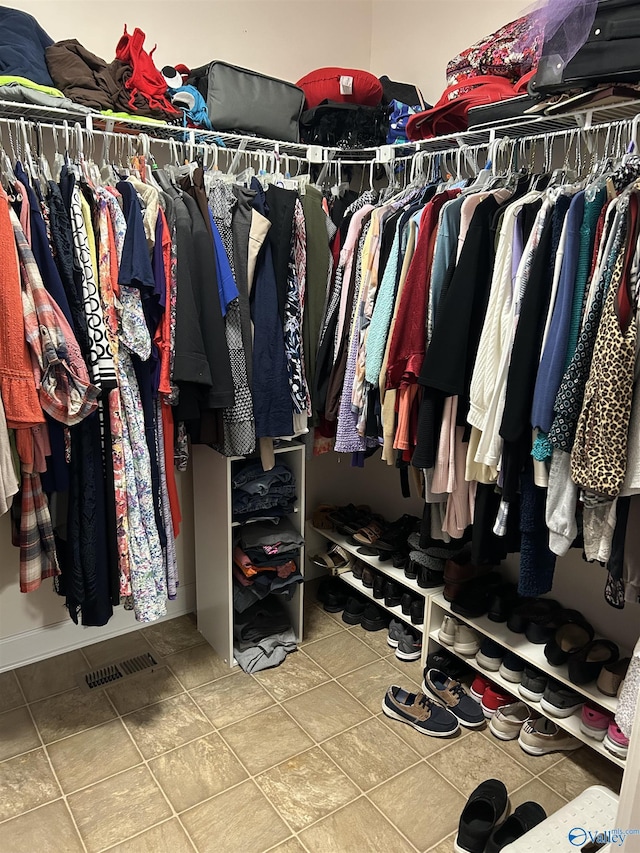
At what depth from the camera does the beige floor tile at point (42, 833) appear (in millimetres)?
1746

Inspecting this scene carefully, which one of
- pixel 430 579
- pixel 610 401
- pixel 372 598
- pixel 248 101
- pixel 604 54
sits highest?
pixel 248 101

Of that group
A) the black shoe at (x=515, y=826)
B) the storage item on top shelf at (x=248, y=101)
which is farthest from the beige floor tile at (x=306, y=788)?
the storage item on top shelf at (x=248, y=101)

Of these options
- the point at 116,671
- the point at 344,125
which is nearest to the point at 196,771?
the point at 116,671

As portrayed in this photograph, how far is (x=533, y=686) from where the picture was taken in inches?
81.4

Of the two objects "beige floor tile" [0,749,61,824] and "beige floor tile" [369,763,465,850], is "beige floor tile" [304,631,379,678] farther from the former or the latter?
"beige floor tile" [0,749,61,824]

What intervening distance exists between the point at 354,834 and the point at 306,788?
0.69 feet

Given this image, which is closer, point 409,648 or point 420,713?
point 420,713

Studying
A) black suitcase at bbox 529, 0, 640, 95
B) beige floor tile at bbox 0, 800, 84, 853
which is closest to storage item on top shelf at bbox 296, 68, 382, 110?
black suitcase at bbox 529, 0, 640, 95

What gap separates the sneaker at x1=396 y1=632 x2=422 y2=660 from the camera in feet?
8.43

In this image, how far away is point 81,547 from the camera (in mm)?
1958

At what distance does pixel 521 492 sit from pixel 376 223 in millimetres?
1026

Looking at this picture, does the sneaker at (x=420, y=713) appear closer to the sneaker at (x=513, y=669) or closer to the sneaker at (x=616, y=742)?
the sneaker at (x=513, y=669)

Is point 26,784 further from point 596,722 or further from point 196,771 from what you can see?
point 596,722

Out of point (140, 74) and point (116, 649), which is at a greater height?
point (140, 74)
